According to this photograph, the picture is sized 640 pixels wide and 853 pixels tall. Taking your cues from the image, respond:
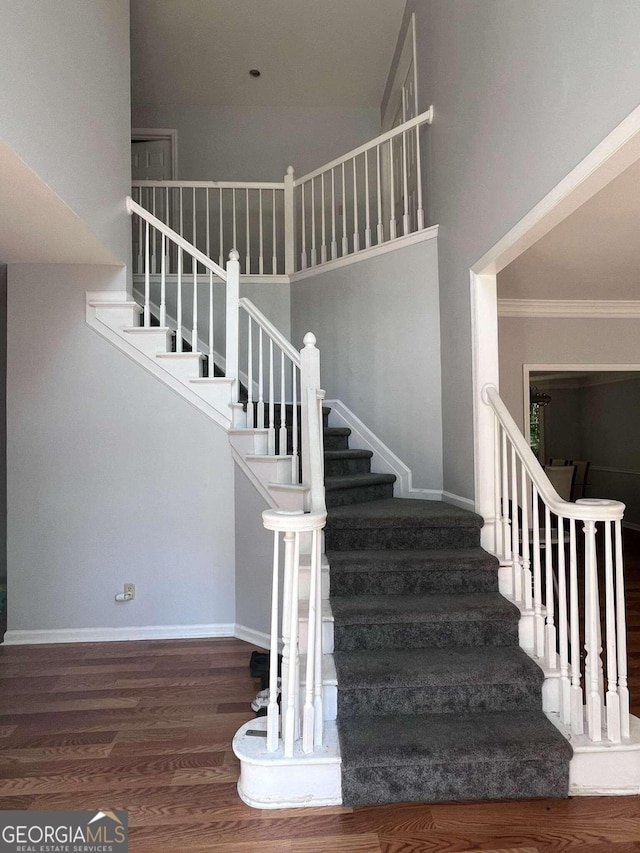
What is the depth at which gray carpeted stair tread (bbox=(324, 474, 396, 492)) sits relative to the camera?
3500mm

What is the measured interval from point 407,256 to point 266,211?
2.71 m

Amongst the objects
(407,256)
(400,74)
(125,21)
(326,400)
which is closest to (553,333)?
(407,256)

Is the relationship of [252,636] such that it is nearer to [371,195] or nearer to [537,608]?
[537,608]

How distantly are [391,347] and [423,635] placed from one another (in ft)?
7.71

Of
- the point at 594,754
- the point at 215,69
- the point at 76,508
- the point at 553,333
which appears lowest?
the point at 594,754

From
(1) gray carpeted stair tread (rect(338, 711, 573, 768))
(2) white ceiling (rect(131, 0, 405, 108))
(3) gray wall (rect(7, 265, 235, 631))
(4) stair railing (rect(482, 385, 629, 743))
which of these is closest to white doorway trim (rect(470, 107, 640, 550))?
(4) stair railing (rect(482, 385, 629, 743))

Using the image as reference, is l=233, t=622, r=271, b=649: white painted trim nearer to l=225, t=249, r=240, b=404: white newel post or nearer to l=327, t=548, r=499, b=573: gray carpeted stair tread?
l=327, t=548, r=499, b=573: gray carpeted stair tread

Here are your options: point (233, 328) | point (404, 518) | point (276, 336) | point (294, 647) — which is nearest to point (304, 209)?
point (233, 328)

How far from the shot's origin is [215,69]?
5.63 m

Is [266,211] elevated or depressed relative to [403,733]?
elevated

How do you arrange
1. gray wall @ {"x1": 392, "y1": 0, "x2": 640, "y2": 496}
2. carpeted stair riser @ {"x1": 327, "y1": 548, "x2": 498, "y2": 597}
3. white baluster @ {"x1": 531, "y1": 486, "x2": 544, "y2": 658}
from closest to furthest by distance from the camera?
gray wall @ {"x1": 392, "y1": 0, "x2": 640, "y2": 496}
white baluster @ {"x1": 531, "y1": 486, "x2": 544, "y2": 658}
carpeted stair riser @ {"x1": 327, "y1": 548, "x2": 498, "y2": 597}

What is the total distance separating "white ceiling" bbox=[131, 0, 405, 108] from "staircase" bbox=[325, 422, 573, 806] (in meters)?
4.86

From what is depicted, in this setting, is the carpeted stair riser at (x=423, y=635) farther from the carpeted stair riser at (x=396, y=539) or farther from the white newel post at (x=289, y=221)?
the white newel post at (x=289, y=221)

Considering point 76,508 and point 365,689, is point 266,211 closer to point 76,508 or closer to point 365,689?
point 76,508
